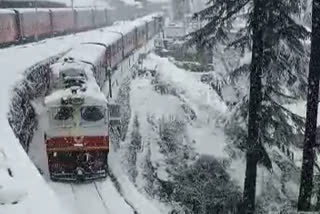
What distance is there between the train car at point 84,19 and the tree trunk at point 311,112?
122 feet

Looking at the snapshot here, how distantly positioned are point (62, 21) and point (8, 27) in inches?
564

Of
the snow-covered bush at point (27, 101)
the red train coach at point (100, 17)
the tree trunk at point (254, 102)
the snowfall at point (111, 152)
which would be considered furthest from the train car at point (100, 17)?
the tree trunk at point (254, 102)

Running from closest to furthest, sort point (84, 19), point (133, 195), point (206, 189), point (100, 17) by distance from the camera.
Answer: point (133, 195) → point (206, 189) → point (84, 19) → point (100, 17)

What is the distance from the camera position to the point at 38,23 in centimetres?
3656

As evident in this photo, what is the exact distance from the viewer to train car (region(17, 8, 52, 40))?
33.0 metres

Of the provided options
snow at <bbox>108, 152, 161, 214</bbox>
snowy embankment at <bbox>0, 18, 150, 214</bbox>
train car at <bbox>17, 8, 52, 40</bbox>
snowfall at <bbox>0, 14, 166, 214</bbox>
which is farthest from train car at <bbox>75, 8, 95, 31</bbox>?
snow at <bbox>108, 152, 161, 214</bbox>

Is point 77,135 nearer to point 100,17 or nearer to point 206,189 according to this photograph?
point 206,189

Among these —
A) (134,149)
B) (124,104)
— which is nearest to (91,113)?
(134,149)

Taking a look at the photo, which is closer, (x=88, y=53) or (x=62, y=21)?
(x=88, y=53)

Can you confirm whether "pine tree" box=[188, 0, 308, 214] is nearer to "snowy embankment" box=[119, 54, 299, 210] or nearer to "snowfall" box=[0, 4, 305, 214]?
"snowy embankment" box=[119, 54, 299, 210]

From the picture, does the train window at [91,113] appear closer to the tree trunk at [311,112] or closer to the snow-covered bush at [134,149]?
the snow-covered bush at [134,149]

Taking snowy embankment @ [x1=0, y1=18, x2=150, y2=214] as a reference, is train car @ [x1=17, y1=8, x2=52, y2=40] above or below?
above

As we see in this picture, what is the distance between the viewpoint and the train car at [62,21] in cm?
4137

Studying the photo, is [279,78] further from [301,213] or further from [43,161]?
[43,161]
